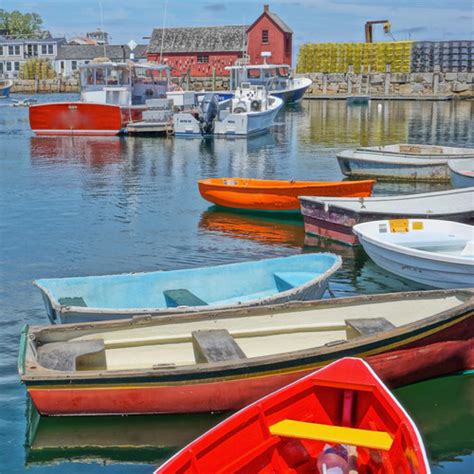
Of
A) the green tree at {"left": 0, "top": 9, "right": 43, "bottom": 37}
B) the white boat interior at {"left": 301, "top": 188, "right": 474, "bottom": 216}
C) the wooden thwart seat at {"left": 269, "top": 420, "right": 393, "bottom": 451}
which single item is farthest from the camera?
the green tree at {"left": 0, "top": 9, "right": 43, "bottom": 37}

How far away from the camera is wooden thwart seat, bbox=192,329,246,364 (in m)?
8.45

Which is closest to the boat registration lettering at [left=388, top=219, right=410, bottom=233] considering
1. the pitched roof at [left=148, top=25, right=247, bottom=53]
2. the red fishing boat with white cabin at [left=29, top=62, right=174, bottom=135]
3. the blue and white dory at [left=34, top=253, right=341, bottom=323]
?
the blue and white dory at [left=34, top=253, right=341, bottom=323]

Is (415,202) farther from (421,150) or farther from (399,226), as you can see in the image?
(421,150)

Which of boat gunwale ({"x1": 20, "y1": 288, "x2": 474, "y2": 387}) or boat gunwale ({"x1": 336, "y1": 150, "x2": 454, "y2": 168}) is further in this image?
boat gunwale ({"x1": 336, "y1": 150, "x2": 454, "y2": 168})

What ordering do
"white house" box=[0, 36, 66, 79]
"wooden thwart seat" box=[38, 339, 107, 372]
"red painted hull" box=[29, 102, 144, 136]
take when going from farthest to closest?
"white house" box=[0, 36, 66, 79]
"red painted hull" box=[29, 102, 144, 136]
"wooden thwart seat" box=[38, 339, 107, 372]

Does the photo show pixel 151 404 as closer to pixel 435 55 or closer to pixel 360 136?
pixel 360 136

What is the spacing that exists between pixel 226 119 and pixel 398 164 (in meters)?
16.2

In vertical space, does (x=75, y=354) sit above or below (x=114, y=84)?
below

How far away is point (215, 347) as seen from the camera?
866 cm

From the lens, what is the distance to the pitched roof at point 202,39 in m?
80.8

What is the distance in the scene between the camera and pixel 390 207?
16.1m

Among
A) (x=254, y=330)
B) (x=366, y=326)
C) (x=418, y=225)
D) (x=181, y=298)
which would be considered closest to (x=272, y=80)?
(x=418, y=225)

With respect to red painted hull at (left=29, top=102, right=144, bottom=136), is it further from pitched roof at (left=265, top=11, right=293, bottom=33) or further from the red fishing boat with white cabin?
pitched roof at (left=265, top=11, right=293, bottom=33)

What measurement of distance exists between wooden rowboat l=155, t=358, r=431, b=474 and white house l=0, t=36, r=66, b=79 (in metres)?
103
